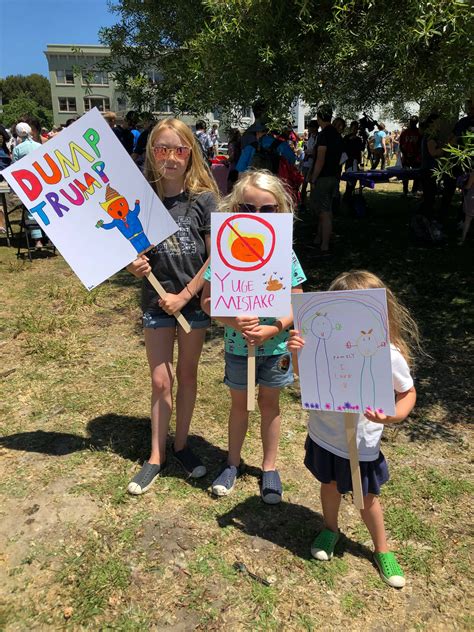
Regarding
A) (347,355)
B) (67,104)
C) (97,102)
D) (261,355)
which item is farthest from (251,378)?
(67,104)

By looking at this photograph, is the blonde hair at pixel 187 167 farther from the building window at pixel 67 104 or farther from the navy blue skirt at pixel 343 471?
the building window at pixel 67 104

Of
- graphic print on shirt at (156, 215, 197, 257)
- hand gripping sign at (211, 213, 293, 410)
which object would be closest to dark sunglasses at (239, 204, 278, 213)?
hand gripping sign at (211, 213, 293, 410)

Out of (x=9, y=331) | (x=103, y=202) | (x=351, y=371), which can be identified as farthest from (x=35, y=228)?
(x=351, y=371)

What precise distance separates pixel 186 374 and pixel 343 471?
1.06m

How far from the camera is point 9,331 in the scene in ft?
16.4

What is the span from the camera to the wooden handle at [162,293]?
8.26ft

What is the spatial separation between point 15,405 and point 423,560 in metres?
2.86

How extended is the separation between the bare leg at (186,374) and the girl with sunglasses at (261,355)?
22 centimetres

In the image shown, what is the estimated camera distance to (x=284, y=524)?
251cm

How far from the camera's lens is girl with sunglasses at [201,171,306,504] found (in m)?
2.28

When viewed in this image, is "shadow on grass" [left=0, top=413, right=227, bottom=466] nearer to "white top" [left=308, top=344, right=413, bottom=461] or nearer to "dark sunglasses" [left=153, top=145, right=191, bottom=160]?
"white top" [left=308, top=344, right=413, bottom=461]

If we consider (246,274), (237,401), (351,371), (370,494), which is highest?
(246,274)

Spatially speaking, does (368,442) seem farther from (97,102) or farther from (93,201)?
(97,102)

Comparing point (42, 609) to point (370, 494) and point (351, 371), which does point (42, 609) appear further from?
point (351, 371)
